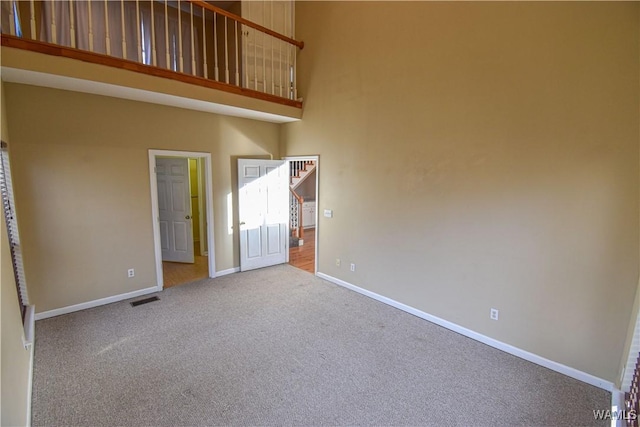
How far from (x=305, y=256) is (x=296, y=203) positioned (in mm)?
2003

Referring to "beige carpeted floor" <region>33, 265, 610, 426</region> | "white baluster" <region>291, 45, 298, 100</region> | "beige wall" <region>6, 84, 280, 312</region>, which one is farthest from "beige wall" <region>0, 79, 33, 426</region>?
"white baluster" <region>291, 45, 298, 100</region>

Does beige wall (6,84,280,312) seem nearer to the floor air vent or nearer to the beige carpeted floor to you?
the floor air vent

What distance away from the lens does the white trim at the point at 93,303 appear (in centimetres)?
347

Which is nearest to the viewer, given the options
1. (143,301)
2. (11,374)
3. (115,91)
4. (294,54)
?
(11,374)

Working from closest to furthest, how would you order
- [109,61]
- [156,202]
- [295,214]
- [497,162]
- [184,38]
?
[497,162] < [109,61] < [156,202] < [184,38] < [295,214]

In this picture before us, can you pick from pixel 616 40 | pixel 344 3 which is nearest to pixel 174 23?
pixel 344 3

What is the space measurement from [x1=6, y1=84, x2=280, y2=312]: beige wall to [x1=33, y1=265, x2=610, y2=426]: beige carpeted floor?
18.4 inches

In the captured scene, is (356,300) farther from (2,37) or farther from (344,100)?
(2,37)

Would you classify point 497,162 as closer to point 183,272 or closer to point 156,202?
point 156,202

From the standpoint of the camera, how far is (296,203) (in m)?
7.88

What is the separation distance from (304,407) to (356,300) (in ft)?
6.55

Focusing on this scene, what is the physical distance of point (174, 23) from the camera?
5.30m

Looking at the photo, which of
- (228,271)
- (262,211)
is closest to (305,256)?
(262,211)

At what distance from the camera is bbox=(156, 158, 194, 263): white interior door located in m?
5.50
